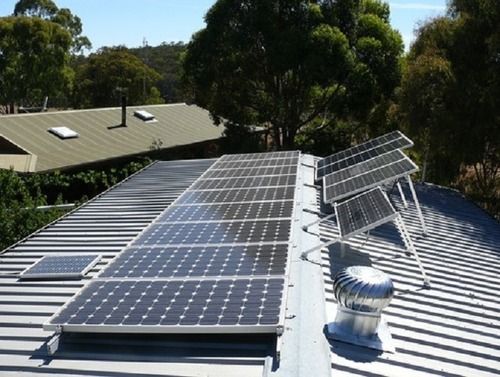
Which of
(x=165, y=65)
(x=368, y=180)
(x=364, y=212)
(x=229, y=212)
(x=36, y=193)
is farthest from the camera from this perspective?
(x=165, y=65)

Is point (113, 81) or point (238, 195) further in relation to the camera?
point (113, 81)

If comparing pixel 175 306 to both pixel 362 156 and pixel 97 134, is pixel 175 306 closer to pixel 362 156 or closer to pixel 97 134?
pixel 362 156

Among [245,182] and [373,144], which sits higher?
[373,144]

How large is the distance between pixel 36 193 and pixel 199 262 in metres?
15.0

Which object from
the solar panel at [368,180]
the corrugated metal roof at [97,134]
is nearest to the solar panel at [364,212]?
the solar panel at [368,180]

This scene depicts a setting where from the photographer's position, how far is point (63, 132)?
1041 inches

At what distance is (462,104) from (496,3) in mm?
3496

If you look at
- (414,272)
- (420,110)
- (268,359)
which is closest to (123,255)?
(268,359)

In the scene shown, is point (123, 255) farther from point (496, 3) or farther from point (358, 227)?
point (496, 3)

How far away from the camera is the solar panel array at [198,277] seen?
5867 millimetres

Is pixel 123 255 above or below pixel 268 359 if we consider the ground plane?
above

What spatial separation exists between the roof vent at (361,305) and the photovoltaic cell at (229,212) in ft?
10.3

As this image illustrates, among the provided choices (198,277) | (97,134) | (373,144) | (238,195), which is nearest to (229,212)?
(238,195)

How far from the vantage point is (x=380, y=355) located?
624cm
